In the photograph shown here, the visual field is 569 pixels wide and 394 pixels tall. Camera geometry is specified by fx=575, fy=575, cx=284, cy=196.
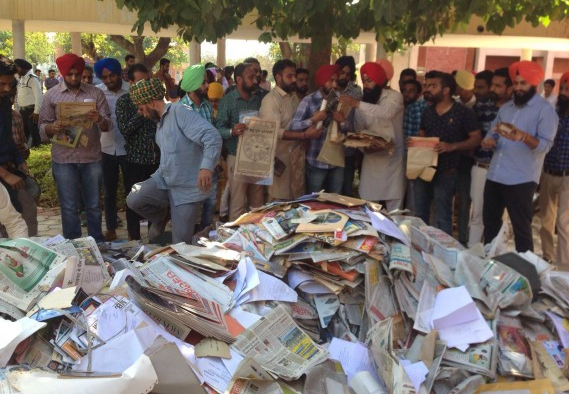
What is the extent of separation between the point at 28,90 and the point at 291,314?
8701mm

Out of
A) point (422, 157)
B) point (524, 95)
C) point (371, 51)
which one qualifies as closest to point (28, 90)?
point (371, 51)

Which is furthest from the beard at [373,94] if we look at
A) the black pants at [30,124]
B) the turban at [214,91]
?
the black pants at [30,124]

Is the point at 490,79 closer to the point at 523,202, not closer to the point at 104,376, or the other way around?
the point at 523,202

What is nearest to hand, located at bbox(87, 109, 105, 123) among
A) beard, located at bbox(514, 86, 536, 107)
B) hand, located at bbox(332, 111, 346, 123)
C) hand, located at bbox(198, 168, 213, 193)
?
hand, located at bbox(198, 168, 213, 193)

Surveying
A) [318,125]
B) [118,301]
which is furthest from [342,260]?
[318,125]

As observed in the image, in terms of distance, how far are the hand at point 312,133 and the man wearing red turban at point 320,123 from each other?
3 cm

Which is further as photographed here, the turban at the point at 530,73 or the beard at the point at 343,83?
the beard at the point at 343,83

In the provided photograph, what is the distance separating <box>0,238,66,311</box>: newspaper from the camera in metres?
2.84

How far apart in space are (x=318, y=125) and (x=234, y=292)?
2.49m

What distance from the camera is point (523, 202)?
194 inches

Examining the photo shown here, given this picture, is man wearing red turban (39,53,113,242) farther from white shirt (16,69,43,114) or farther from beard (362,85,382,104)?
white shirt (16,69,43,114)

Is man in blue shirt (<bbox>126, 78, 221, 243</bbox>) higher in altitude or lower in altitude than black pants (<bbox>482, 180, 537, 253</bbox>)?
higher

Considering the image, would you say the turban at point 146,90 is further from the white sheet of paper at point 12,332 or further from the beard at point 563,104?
the beard at point 563,104

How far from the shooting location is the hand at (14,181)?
432 cm
